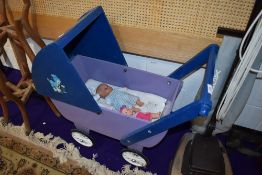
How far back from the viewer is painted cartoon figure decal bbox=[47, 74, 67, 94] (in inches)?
33.0

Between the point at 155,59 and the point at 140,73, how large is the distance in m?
0.13

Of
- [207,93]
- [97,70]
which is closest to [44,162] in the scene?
[97,70]

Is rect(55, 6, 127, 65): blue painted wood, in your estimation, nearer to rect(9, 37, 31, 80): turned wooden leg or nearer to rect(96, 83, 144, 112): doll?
rect(96, 83, 144, 112): doll

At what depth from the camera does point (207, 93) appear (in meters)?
0.67

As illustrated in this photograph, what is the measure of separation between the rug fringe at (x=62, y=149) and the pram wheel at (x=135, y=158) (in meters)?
0.03

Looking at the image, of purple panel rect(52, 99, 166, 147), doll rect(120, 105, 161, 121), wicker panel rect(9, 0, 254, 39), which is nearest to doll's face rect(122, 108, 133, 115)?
doll rect(120, 105, 161, 121)

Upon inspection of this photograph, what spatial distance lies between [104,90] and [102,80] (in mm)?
86

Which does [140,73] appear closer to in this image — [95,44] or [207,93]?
[95,44]

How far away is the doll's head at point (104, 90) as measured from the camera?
1171 millimetres

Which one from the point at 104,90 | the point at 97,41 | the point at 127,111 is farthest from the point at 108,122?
the point at 97,41

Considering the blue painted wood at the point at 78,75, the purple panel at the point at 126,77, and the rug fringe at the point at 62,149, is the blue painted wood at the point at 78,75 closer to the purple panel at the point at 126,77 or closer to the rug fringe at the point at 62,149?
the purple panel at the point at 126,77

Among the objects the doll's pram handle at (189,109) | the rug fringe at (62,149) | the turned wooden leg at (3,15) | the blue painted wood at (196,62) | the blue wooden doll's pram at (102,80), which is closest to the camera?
the doll's pram handle at (189,109)

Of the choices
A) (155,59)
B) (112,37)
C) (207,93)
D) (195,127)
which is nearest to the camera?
(207,93)

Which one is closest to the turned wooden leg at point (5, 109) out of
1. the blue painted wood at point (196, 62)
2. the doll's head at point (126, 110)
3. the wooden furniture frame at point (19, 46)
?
the wooden furniture frame at point (19, 46)
